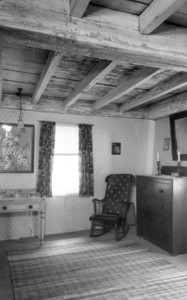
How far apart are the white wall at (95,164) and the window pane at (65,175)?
0.16m

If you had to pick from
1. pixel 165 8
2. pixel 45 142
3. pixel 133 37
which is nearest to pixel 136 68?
pixel 133 37

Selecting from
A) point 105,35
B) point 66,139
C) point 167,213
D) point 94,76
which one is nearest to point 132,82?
point 94,76

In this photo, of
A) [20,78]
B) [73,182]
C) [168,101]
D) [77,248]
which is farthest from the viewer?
[73,182]

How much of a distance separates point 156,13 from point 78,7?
0.52 metres

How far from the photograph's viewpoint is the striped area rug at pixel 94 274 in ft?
8.61

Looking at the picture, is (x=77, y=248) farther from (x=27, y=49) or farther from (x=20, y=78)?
(x=27, y=49)

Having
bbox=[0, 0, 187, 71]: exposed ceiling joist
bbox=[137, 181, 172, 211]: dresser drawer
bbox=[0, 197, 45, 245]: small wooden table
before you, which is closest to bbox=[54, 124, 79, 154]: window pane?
bbox=[0, 197, 45, 245]: small wooden table

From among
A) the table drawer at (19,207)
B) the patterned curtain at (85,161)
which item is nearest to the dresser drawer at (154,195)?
the patterned curtain at (85,161)

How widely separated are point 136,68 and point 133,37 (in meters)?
1.20

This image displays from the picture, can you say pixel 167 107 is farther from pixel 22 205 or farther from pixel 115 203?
pixel 22 205

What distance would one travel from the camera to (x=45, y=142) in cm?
473

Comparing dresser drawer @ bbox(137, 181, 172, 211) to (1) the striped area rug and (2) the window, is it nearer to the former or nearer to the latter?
(1) the striped area rug

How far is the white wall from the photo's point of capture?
15.0ft

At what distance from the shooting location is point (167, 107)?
464 centimetres
